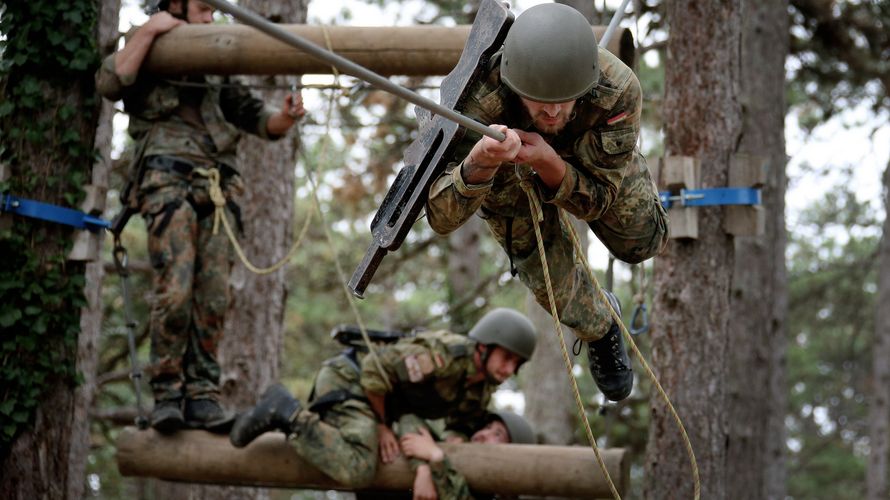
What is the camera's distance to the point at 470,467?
20.3 feet

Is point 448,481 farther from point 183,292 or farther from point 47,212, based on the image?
point 47,212

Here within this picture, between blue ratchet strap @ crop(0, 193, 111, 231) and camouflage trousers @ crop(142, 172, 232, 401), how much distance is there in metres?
0.45

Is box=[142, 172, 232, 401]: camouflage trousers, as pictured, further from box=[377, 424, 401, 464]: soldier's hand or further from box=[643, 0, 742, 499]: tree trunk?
box=[643, 0, 742, 499]: tree trunk

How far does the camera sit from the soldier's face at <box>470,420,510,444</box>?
6.64 metres

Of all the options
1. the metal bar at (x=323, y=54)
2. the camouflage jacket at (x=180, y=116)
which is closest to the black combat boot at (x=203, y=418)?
the camouflage jacket at (x=180, y=116)

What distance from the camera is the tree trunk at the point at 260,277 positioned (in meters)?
7.91

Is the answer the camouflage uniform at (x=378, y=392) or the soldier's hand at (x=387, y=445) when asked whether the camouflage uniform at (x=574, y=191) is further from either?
the soldier's hand at (x=387, y=445)

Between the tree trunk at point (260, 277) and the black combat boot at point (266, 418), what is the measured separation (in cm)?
176

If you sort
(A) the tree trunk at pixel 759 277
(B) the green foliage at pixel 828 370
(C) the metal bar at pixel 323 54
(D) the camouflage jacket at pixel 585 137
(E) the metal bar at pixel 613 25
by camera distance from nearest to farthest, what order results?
(C) the metal bar at pixel 323 54 → (D) the camouflage jacket at pixel 585 137 → (E) the metal bar at pixel 613 25 → (A) the tree trunk at pixel 759 277 → (B) the green foliage at pixel 828 370

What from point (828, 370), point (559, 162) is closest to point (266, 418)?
point (559, 162)

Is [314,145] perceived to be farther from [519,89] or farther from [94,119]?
[519,89]

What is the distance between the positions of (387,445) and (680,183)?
2.25 m

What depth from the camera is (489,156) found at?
3.81m

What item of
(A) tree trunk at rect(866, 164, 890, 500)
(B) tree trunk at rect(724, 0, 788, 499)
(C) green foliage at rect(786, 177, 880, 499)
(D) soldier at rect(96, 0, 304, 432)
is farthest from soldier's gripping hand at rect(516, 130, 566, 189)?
(C) green foliage at rect(786, 177, 880, 499)
